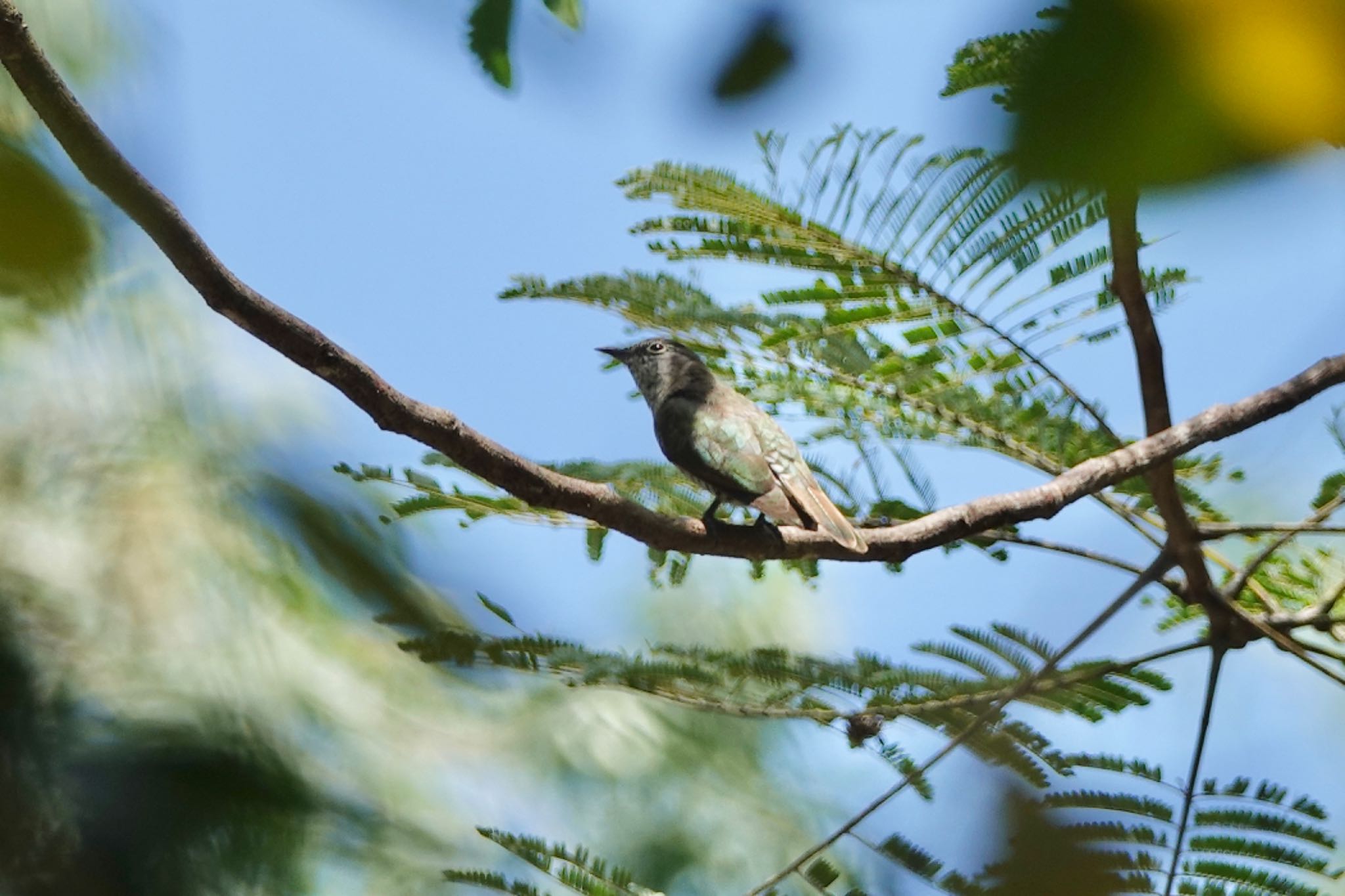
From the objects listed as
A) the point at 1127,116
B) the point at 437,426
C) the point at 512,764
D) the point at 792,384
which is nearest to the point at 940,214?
the point at 792,384

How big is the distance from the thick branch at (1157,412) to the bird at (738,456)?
971mm

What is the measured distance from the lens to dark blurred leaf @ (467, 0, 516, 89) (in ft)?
2.20

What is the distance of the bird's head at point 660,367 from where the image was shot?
16.2ft

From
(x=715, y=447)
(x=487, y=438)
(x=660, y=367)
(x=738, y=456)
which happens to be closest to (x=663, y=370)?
(x=660, y=367)

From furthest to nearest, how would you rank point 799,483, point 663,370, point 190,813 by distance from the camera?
point 663,370
point 799,483
point 190,813

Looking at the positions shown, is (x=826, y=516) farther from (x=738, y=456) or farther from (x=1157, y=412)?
(x=1157, y=412)

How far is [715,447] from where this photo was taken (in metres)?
4.10

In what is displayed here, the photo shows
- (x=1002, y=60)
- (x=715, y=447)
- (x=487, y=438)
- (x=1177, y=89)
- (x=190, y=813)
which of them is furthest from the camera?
(x=715, y=447)

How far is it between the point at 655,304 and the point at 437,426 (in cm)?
169

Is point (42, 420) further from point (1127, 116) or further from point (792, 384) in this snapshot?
point (792, 384)

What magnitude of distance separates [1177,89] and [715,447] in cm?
375

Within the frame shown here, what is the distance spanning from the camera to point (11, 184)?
0.73m

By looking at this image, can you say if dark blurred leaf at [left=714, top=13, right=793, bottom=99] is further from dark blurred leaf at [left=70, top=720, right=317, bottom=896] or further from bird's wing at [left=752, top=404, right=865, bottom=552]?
bird's wing at [left=752, top=404, right=865, bottom=552]

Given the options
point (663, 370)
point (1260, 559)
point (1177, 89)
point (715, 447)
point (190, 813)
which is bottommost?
point (190, 813)
